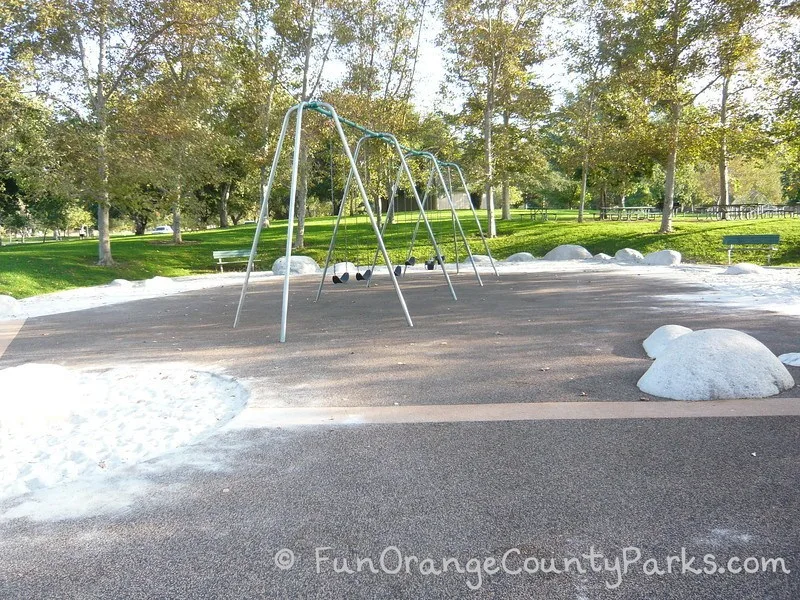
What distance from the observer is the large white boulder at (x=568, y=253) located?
20375mm

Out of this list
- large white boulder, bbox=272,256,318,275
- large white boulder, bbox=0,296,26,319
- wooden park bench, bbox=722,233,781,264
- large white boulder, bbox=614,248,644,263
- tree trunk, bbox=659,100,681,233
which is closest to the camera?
large white boulder, bbox=0,296,26,319

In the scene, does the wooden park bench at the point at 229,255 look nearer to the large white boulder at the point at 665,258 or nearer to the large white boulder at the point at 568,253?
the large white boulder at the point at 568,253

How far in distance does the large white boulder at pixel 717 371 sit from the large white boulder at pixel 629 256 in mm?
13913

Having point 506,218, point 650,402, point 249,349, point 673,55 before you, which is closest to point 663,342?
point 650,402

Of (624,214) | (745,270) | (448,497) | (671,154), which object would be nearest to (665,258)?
(745,270)

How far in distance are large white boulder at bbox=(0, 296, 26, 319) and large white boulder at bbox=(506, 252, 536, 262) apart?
1441cm

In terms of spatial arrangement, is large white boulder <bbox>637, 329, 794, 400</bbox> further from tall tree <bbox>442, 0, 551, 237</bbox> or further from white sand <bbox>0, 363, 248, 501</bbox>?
tall tree <bbox>442, 0, 551, 237</bbox>

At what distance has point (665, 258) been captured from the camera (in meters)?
17.5

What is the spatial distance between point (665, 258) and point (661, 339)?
40.6 ft

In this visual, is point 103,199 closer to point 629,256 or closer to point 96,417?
point 96,417

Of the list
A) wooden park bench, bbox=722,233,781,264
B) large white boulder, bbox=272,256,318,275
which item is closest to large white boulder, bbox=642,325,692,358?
wooden park bench, bbox=722,233,781,264

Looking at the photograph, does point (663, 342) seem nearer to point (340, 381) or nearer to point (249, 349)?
point (340, 381)

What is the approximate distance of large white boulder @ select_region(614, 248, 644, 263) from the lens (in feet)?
59.8

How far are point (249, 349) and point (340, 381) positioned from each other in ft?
6.85
